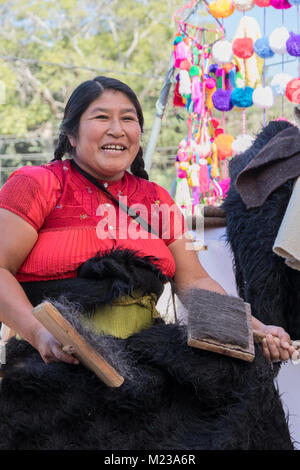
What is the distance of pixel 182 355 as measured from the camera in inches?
43.2

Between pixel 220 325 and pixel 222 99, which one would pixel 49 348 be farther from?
pixel 222 99

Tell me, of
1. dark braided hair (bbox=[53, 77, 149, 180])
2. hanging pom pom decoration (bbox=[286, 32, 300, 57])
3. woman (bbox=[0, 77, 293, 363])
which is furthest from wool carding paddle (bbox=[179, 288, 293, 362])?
hanging pom pom decoration (bbox=[286, 32, 300, 57])

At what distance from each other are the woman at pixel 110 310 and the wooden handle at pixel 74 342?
0.11 feet

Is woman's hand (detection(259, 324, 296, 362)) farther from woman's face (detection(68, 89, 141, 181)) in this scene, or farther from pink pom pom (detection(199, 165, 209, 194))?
pink pom pom (detection(199, 165, 209, 194))

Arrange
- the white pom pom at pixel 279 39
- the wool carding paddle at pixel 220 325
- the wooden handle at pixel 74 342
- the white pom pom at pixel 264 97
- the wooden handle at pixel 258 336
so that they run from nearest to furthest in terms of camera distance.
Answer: the wooden handle at pixel 74 342 < the wool carding paddle at pixel 220 325 < the wooden handle at pixel 258 336 < the white pom pom at pixel 279 39 < the white pom pom at pixel 264 97

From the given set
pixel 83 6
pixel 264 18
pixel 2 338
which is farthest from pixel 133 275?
pixel 83 6

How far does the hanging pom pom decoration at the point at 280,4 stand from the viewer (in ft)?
8.07

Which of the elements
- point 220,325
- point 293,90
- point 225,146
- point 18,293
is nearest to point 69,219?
point 18,293

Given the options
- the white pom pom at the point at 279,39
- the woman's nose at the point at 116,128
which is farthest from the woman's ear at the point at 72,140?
the white pom pom at the point at 279,39

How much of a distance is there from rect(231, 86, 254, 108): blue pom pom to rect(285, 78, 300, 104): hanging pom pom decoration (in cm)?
27

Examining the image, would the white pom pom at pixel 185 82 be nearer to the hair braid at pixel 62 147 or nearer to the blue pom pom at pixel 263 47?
the blue pom pom at pixel 263 47

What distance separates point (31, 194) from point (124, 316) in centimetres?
37

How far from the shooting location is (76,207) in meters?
1.43

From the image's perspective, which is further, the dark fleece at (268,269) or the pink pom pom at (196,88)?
the pink pom pom at (196,88)
